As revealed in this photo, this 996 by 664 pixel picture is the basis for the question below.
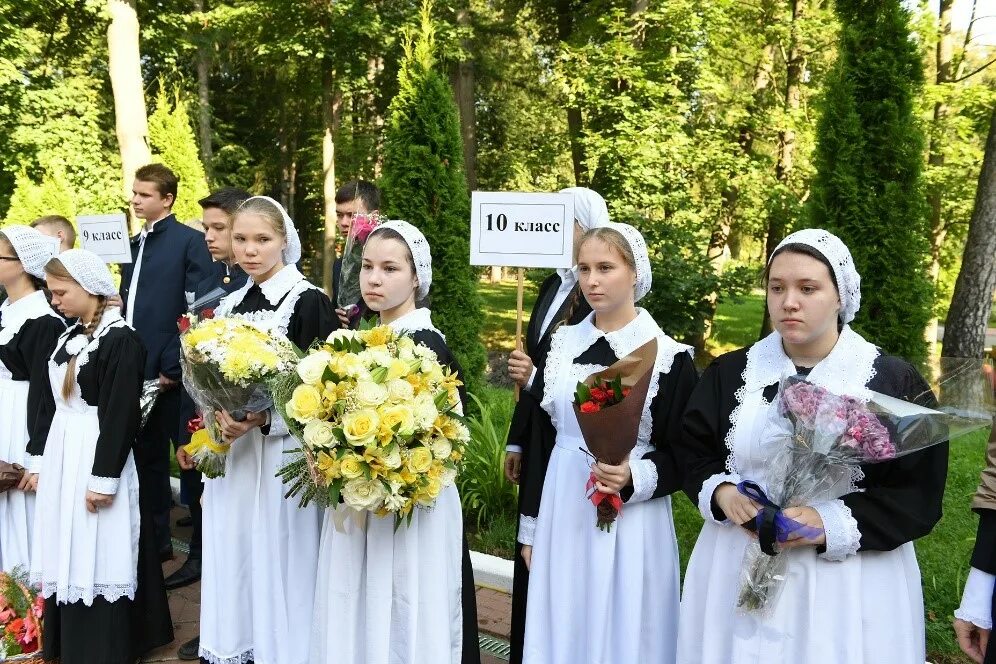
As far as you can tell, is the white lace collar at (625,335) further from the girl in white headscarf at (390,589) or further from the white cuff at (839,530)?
the white cuff at (839,530)

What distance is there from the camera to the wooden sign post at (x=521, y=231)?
3725 mm

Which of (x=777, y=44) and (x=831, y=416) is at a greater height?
(x=777, y=44)

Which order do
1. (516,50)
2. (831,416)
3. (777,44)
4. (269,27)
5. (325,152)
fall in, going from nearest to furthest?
A: (831,416) → (777,44) → (269,27) → (325,152) → (516,50)

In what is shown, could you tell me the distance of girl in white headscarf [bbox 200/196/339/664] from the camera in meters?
3.53

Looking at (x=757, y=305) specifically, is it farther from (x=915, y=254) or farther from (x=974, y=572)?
(x=974, y=572)

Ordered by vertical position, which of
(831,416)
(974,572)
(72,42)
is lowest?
(974,572)

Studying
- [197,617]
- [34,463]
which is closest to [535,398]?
[197,617]

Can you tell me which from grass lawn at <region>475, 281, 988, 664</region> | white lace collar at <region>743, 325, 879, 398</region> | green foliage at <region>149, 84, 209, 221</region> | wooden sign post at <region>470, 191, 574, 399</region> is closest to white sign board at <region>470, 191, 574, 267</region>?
wooden sign post at <region>470, 191, 574, 399</region>

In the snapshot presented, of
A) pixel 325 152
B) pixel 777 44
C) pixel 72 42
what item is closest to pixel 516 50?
pixel 325 152

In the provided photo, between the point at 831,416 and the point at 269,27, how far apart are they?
1987cm

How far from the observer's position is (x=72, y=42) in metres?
19.6

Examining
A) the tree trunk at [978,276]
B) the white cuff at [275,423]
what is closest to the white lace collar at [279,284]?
the white cuff at [275,423]

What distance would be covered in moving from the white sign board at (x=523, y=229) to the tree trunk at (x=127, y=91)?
33.5 feet

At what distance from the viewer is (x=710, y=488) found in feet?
8.68
